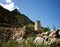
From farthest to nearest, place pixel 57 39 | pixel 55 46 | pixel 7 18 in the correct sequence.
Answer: pixel 7 18
pixel 57 39
pixel 55 46

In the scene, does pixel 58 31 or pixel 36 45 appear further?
pixel 58 31

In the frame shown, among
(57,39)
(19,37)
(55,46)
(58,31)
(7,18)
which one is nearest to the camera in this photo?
(55,46)

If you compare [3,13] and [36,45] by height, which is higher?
[3,13]

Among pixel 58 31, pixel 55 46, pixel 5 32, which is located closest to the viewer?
pixel 55 46

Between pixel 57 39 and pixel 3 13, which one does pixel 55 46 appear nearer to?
pixel 57 39

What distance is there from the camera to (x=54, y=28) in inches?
325

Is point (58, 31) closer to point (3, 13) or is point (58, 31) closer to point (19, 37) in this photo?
point (19, 37)

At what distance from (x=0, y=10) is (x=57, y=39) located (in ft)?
31.4

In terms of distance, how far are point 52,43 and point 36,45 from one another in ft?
4.36

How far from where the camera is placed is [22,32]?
9.45 m

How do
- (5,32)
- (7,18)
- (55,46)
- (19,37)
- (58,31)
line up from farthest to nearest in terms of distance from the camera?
Result: (7,18) < (5,32) < (19,37) < (58,31) < (55,46)

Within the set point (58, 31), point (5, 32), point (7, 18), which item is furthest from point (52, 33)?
point (7, 18)

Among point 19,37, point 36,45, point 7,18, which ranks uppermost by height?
point 7,18

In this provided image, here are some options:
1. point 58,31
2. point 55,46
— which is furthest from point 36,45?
point 58,31
